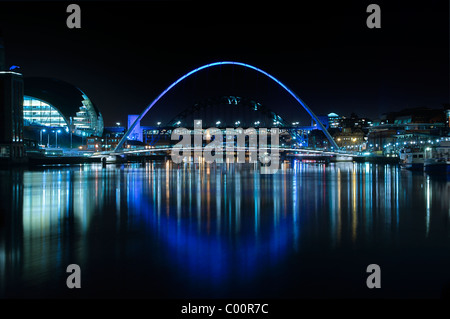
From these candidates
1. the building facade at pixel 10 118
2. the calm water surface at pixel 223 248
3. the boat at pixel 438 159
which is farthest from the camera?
the building facade at pixel 10 118

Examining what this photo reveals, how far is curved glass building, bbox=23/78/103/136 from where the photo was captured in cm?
10244

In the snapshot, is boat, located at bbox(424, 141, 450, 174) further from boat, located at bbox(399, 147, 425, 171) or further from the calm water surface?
the calm water surface

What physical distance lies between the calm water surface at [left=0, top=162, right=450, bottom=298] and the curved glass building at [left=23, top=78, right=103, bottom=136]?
3560 inches

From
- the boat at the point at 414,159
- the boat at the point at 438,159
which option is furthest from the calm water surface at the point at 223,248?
the boat at the point at 414,159

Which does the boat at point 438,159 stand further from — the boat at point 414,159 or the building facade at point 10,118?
the building facade at point 10,118

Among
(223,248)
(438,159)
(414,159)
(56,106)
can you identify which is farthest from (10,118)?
(56,106)

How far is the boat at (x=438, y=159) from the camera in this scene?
4429 cm

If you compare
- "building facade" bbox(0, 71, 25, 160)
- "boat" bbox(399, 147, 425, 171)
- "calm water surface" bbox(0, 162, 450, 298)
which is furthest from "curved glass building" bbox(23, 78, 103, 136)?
"calm water surface" bbox(0, 162, 450, 298)

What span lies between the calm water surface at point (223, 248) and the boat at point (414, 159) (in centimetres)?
3256

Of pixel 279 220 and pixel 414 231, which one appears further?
pixel 279 220
